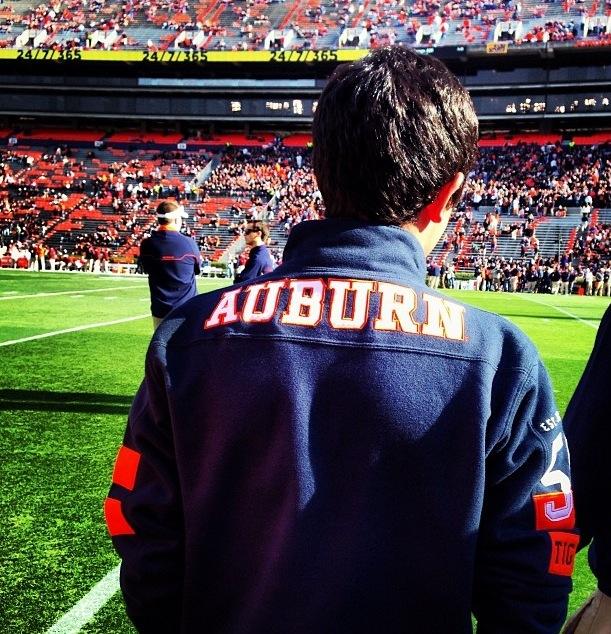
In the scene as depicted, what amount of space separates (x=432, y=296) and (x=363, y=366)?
0.67ft

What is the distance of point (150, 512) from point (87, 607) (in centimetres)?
202

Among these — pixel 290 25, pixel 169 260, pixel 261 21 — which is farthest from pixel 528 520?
pixel 261 21

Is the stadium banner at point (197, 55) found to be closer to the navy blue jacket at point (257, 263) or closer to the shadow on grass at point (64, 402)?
the navy blue jacket at point (257, 263)

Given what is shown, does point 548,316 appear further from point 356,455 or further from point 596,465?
point 356,455

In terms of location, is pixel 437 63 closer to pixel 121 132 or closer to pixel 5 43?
pixel 121 132

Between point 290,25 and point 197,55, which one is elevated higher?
point 290,25

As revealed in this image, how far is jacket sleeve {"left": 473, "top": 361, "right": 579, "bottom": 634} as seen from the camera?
1278 millimetres

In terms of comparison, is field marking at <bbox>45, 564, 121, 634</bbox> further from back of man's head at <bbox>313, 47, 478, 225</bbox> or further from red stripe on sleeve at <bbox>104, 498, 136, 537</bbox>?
back of man's head at <bbox>313, 47, 478, 225</bbox>

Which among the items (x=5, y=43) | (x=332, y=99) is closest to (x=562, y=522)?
(x=332, y=99)

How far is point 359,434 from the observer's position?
122cm

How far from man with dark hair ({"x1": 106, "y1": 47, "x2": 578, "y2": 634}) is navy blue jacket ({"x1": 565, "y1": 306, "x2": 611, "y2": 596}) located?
0.87 ft

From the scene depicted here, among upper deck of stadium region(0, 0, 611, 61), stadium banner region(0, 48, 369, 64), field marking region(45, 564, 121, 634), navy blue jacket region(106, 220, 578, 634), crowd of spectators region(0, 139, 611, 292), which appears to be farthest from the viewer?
stadium banner region(0, 48, 369, 64)

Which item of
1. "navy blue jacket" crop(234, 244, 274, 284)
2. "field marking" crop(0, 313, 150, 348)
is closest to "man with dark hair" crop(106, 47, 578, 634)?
"navy blue jacket" crop(234, 244, 274, 284)

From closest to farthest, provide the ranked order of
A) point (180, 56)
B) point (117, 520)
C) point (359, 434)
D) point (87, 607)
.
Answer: point (359, 434), point (117, 520), point (87, 607), point (180, 56)
